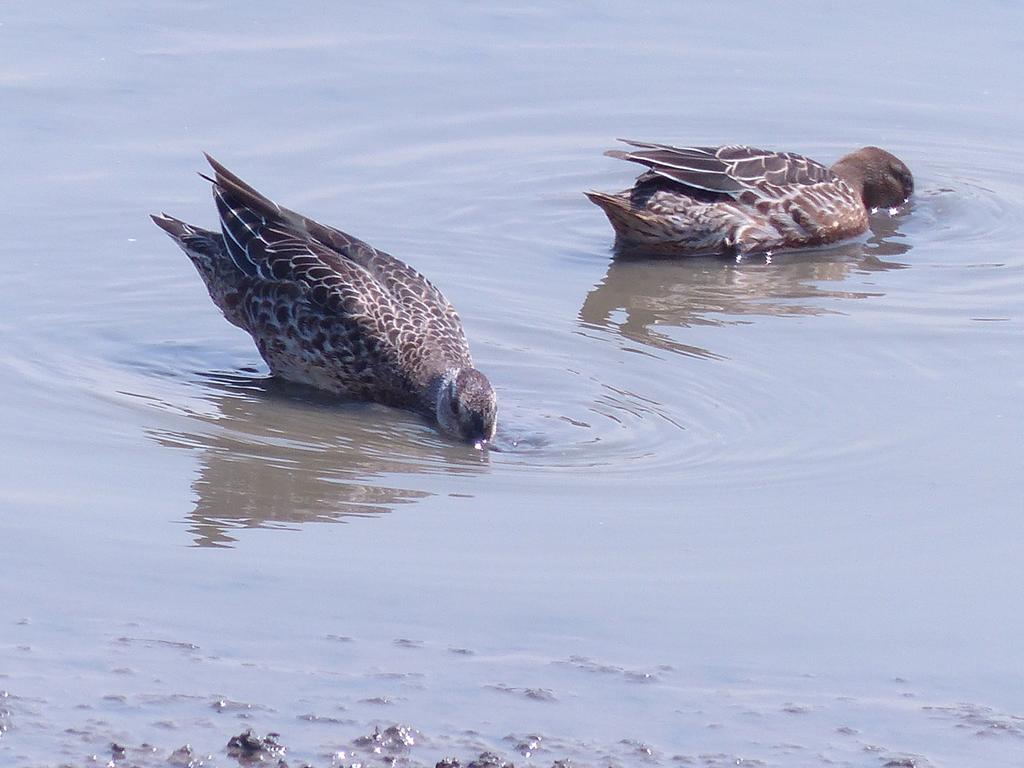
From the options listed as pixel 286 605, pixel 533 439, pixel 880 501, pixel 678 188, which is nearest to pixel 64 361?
pixel 533 439

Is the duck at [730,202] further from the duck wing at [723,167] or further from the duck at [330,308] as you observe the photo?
the duck at [330,308]

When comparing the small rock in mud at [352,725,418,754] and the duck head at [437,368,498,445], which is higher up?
the duck head at [437,368,498,445]

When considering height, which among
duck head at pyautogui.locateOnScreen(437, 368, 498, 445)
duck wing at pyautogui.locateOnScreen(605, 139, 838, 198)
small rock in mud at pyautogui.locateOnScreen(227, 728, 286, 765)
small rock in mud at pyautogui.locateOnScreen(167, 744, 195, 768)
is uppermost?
duck wing at pyautogui.locateOnScreen(605, 139, 838, 198)

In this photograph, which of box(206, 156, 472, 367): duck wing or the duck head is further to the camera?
box(206, 156, 472, 367): duck wing

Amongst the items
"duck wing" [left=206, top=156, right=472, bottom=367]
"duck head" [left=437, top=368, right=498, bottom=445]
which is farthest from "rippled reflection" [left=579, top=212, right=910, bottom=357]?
"duck head" [left=437, top=368, right=498, bottom=445]

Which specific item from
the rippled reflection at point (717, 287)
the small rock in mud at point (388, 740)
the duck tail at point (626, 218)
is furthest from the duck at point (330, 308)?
the small rock in mud at point (388, 740)

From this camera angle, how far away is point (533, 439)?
8.43 meters

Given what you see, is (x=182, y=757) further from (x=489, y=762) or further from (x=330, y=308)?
(x=330, y=308)

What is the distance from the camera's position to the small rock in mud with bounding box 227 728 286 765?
5109mm

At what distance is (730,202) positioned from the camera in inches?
492

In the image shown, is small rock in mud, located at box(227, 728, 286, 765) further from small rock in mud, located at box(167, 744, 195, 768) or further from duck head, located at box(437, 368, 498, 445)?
duck head, located at box(437, 368, 498, 445)

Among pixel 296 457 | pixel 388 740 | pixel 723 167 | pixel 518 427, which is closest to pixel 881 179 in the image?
pixel 723 167

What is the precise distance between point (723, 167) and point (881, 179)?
1320 millimetres

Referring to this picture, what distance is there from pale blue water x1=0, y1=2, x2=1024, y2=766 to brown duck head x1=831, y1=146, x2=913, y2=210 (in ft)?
0.90
